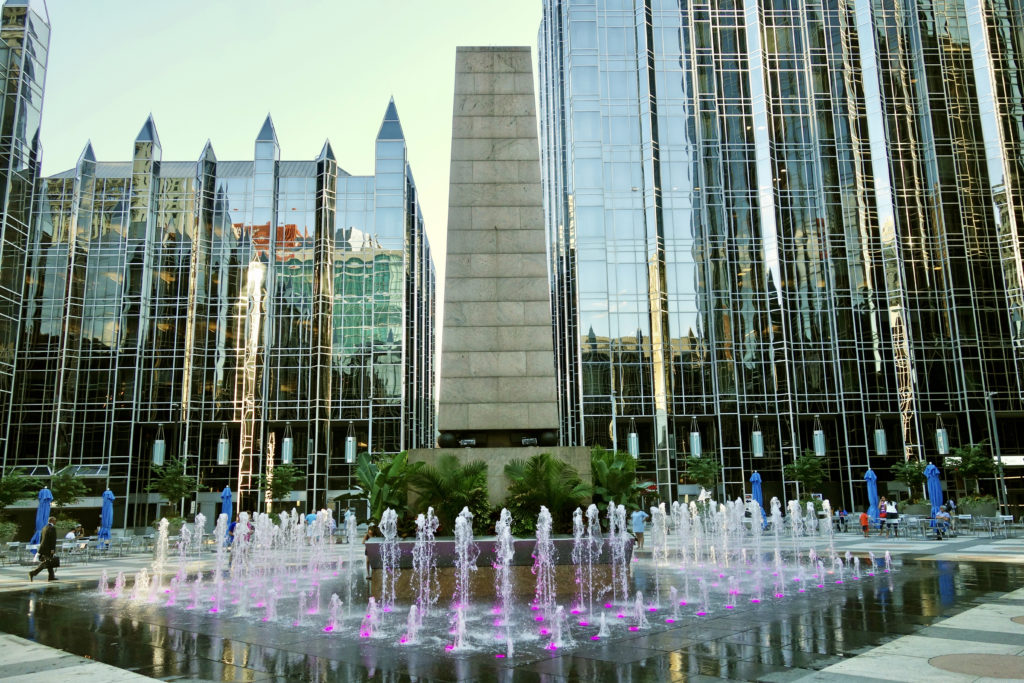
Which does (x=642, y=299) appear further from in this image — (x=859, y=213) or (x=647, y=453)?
(x=859, y=213)

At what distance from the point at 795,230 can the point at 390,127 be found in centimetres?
2864

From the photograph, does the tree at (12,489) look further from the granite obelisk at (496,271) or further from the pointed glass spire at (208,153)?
the pointed glass spire at (208,153)

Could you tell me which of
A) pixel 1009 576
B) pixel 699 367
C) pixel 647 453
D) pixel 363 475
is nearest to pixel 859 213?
pixel 699 367

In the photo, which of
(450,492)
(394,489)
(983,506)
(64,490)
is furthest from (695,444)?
(64,490)

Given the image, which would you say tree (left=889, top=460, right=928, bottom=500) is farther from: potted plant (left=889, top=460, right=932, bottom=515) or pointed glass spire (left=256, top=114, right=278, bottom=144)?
pointed glass spire (left=256, top=114, right=278, bottom=144)

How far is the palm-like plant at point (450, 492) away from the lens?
14438 millimetres

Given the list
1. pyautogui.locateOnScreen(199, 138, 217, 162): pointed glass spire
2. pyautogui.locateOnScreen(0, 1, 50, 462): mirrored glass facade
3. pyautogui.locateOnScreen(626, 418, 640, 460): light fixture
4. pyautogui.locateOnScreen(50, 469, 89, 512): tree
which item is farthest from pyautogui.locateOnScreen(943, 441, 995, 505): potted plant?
pyautogui.locateOnScreen(199, 138, 217, 162): pointed glass spire

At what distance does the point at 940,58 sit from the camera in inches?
1923

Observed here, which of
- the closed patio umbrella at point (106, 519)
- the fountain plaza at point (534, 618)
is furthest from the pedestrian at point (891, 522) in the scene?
the closed patio umbrella at point (106, 519)

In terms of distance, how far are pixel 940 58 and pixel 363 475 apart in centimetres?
4998

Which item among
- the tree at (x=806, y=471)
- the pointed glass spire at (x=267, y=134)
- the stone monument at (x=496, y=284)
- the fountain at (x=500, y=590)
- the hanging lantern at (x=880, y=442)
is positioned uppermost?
the pointed glass spire at (x=267, y=134)

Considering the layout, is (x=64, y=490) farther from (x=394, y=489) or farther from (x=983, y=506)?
(x=983, y=506)

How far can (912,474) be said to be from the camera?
40.7 meters

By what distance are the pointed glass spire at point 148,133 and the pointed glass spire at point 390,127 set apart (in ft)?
50.8
